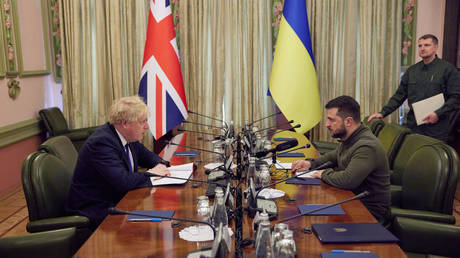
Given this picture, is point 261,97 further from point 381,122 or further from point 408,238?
point 408,238

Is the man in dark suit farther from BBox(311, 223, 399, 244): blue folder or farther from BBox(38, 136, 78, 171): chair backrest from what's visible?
BBox(311, 223, 399, 244): blue folder

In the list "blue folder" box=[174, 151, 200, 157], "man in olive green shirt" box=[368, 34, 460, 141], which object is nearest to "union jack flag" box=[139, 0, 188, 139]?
"blue folder" box=[174, 151, 200, 157]

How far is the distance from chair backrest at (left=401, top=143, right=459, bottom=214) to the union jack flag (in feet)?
7.10

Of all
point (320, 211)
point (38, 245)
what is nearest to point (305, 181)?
point (320, 211)

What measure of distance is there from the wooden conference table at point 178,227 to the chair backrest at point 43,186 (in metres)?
0.37

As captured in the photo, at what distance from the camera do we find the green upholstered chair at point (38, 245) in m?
1.69

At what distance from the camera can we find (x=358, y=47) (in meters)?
4.56

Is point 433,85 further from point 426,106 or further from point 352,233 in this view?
point 352,233

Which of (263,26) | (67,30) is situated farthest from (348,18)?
(67,30)

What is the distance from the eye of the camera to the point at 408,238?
1.74 m

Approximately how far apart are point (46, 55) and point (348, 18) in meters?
3.44

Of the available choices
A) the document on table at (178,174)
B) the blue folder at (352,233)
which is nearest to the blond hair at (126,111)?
the document on table at (178,174)

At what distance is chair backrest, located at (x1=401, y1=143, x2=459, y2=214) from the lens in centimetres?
196

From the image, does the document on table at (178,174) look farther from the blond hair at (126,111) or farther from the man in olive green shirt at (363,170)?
the man in olive green shirt at (363,170)
